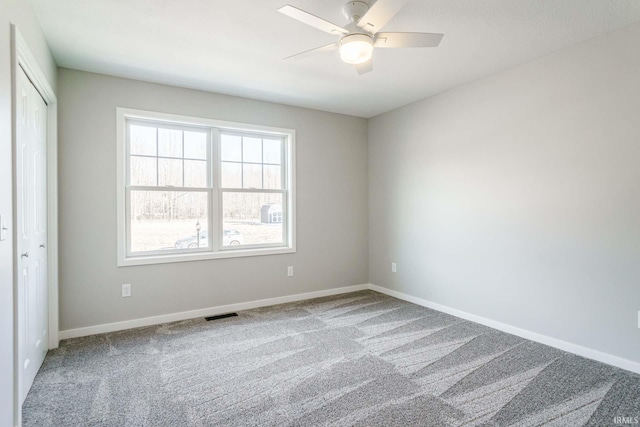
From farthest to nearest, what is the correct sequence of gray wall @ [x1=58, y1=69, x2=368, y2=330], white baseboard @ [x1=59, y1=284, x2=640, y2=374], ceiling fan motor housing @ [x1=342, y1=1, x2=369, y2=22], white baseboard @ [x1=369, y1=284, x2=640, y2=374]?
gray wall @ [x1=58, y1=69, x2=368, y2=330]
white baseboard @ [x1=59, y1=284, x2=640, y2=374]
white baseboard @ [x1=369, y1=284, x2=640, y2=374]
ceiling fan motor housing @ [x1=342, y1=1, x2=369, y2=22]

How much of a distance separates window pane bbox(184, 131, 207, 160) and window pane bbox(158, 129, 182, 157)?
7 cm

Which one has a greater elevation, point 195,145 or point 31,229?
point 195,145

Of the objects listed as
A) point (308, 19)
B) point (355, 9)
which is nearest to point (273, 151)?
point (355, 9)

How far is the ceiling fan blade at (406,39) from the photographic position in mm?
2025

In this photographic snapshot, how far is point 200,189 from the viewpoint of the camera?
3846 millimetres

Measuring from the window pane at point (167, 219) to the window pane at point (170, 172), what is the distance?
0.34ft

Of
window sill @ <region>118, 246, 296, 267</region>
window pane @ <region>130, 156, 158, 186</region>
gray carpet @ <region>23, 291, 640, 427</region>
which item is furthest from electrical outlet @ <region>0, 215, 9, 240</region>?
window pane @ <region>130, 156, 158, 186</region>

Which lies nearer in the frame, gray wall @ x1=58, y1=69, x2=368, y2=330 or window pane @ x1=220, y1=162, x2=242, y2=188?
gray wall @ x1=58, y1=69, x2=368, y2=330

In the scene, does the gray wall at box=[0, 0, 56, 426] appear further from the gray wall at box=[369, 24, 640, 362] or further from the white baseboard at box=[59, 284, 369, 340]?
the gray wall at box=[369, 24, 640, 362]

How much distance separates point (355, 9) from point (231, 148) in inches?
93.9

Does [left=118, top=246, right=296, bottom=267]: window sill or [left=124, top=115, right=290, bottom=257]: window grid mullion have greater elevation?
[left=124, top=115, right=290, bottom=257]: window grid mullion

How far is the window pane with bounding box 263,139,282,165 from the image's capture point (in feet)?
14.2

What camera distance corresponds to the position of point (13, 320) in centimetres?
178

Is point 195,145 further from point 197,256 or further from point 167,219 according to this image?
point 197,256
